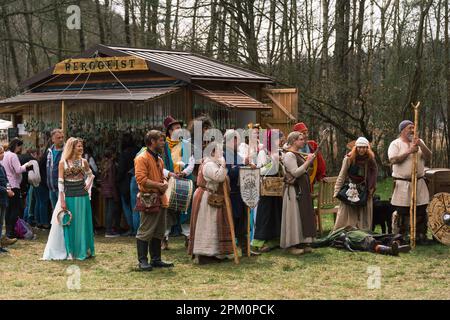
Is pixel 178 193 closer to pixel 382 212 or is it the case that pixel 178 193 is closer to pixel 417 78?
pixel 382 212

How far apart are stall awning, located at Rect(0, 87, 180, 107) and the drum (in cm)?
206

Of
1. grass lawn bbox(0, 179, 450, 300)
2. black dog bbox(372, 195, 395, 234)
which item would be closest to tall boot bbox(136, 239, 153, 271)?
grass lawn bbox(0, 179, 450, 300)

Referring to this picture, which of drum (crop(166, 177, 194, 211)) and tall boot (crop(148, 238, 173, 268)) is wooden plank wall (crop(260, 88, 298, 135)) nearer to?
drum (crop(166, 177, 194, 211))

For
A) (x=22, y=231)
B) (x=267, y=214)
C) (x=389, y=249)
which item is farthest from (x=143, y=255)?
(x=22, y=231)

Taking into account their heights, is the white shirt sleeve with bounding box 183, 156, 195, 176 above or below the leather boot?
above

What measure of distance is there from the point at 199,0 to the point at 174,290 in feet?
49.6

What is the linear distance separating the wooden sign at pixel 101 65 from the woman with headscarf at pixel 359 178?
3949 mm

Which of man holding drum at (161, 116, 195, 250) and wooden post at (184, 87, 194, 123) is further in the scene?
wooden post at (184, 87, 194, 123)

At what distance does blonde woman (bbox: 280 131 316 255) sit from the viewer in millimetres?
9617

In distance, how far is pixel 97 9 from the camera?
24312 mm

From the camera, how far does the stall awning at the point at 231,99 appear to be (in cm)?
1163

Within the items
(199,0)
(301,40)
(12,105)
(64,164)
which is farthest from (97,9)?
(64,164)

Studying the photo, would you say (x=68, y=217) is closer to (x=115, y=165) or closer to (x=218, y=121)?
(x=115, y=165)

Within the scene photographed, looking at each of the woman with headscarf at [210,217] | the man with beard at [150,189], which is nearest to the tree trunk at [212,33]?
the woman with headscarf at [210,217]
